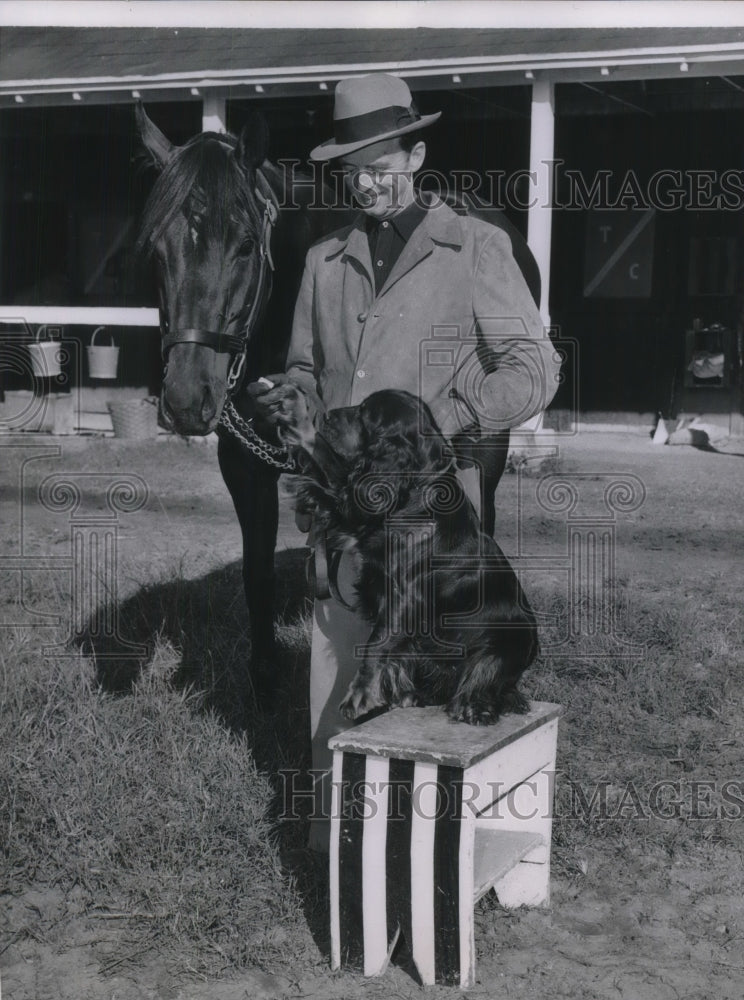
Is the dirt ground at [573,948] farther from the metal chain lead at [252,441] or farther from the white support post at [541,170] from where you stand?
the white support post at [541,170]

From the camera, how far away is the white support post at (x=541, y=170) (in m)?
9.89

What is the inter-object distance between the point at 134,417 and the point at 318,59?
4.15 meters

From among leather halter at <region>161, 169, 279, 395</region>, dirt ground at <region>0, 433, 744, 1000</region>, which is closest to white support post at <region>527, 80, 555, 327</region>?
dirt ground at <region>0, 433, 744, 1000</region>

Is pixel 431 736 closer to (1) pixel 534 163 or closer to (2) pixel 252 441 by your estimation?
(2) pixel 252 441

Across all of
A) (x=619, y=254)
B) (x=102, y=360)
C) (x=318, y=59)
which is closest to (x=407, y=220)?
(x=318, y=59)

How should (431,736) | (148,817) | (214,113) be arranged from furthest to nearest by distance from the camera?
(214,113) < (148,817) < (431,736)

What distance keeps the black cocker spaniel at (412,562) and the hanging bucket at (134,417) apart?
903cm

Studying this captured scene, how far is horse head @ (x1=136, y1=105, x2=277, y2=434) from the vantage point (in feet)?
12.9

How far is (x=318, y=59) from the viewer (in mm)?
10039

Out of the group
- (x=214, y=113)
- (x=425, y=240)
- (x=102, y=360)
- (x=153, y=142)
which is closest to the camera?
(x=425, y=240)

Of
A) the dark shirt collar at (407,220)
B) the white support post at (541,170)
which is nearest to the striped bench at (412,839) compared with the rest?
the dark shirt collar at (407,220)

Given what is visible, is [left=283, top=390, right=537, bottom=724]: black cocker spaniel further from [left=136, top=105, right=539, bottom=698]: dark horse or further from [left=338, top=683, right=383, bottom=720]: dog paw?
[left=136, top=105, right=539, bottom=698]: dark horse

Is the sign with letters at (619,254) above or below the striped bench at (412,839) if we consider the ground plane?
above

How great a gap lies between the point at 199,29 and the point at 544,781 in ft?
34.8
